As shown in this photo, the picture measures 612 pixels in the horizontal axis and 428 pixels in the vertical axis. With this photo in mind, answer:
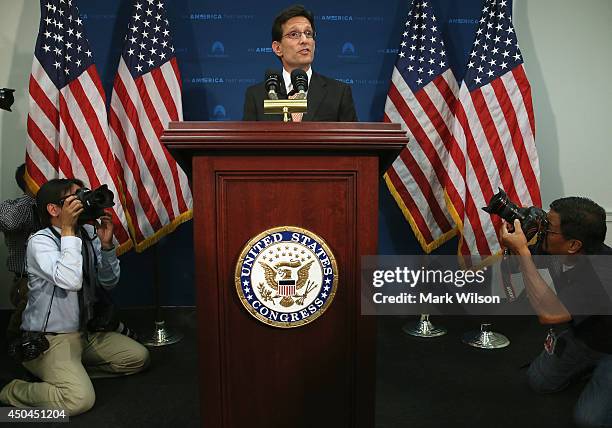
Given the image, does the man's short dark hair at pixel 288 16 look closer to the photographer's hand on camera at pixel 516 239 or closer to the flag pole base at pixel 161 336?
the photographer's hand on camera at pixel 516 239

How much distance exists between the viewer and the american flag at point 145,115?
3.20 meters

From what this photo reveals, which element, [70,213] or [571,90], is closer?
[70,213]

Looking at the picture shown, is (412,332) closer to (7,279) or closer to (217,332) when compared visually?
(217,332)

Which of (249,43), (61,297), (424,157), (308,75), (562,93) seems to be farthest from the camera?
(562,93)

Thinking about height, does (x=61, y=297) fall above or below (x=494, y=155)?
below

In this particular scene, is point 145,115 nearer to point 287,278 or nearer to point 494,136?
point 494,136

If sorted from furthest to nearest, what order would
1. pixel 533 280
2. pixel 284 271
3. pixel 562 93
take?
pixel 562 93
pixel 533 280
pixel 284 271

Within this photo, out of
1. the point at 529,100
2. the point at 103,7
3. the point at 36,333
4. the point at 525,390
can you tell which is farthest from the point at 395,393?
the point at 103,7

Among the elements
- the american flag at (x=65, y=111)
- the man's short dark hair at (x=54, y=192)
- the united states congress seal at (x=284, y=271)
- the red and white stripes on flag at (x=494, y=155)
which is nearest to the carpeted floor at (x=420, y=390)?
the red and white stripes on flag at (x=494, y=155)

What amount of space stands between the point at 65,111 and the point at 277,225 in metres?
2.36

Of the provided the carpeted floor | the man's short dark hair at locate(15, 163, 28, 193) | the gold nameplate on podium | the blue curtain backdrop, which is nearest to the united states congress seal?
the gold nameplate on podium

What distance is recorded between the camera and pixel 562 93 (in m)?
3.62

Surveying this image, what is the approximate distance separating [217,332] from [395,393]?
1.45 m

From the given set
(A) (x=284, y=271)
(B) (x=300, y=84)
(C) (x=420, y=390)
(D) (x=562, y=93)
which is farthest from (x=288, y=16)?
(D) (x=562, y=93)
